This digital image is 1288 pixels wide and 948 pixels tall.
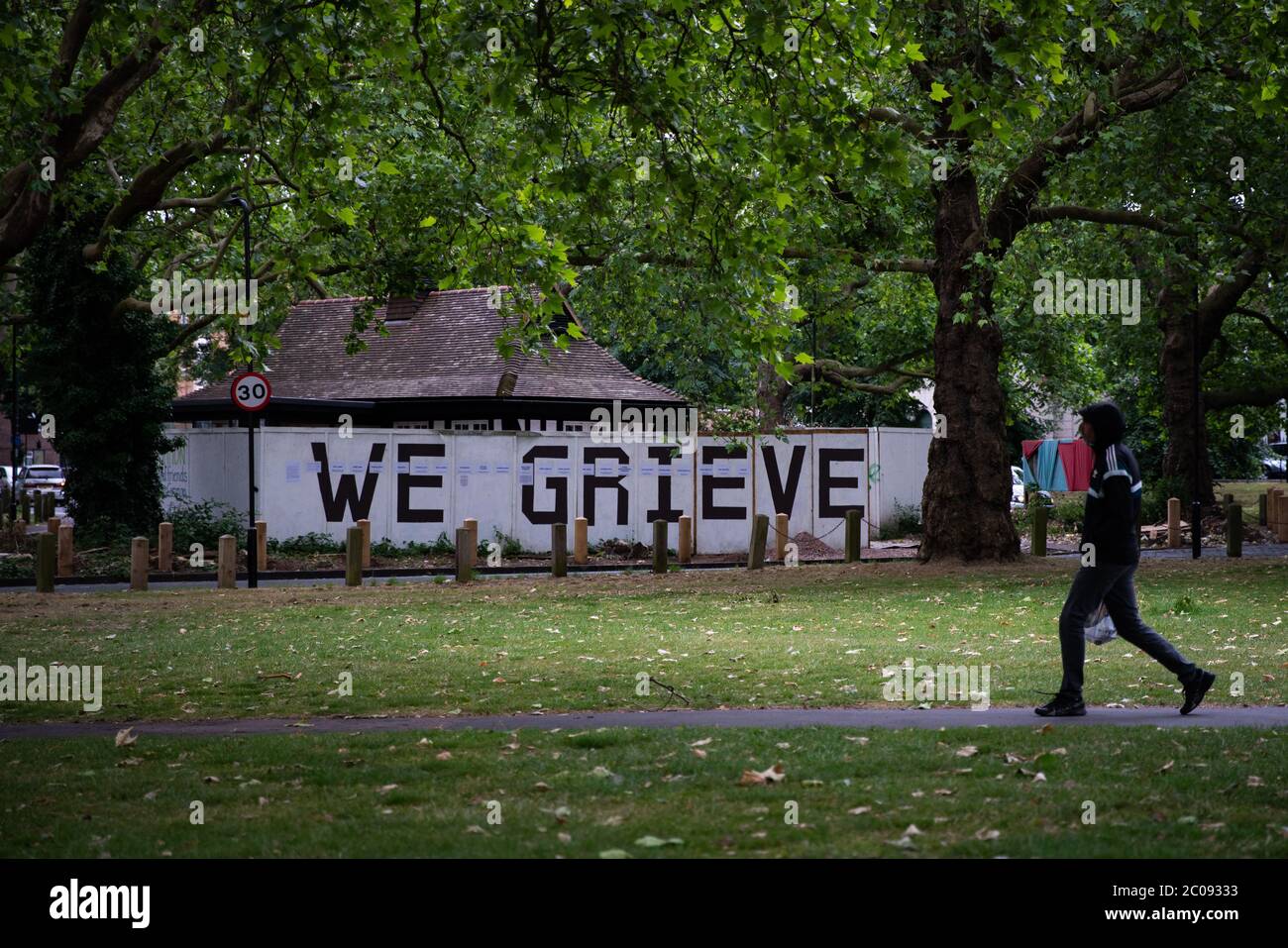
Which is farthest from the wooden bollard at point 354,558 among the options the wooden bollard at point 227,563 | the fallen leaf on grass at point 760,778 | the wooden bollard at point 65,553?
the fallen leaf on grass at point 760,778

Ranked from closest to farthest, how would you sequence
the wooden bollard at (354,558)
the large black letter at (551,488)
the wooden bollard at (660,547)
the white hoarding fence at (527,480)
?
1. the wooden bollard at (354,558)
2. the wooden bollard at (660,547)
3. the white hoarding fence at (527,480)
4. the large black letter at (551,488)

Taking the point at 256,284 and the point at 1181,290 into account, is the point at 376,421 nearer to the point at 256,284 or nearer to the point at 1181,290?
the point at 256,284

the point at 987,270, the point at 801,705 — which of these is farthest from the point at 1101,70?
the point at 801,705

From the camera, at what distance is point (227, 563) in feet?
74.6

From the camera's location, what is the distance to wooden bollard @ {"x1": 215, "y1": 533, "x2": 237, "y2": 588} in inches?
893

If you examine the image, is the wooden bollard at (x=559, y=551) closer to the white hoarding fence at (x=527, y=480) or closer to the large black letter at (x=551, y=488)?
the white hoarding fence at (x=527, y=480)

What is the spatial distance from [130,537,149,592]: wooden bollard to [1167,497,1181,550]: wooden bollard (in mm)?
20810

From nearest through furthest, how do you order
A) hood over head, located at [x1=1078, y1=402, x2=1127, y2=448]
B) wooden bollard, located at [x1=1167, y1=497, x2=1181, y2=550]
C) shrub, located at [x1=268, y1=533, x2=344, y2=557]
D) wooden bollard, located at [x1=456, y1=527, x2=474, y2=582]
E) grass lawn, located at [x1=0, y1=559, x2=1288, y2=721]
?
hood over head, located at [x1=1078, y1=402, x2=1127, y2=448] → grass lawn, located at [x1=0, y1=559, x2=1288, y2=721] → wooden bollard, located at [x1=456, y1=527, x2=474, y2=582] → shrub, located at [x1=268, y1=533, x2=344, y2=557] → wooden bollard, located at [x1=1167, y1=497, x2=1181, y2=550]

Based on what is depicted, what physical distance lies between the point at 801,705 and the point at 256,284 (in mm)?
20633

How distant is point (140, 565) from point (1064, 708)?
16.7 metres

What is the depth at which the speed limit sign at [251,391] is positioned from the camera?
23.0 metres

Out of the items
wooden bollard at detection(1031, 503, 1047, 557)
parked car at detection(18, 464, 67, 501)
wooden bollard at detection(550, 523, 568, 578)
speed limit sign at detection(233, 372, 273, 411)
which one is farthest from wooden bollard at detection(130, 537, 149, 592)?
parked car at detection(18, 464, 67, 501)

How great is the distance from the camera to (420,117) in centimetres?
2123

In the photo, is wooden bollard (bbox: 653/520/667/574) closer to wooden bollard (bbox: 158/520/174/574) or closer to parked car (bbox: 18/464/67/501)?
wooden bollard (bbox: 158/520/174/574)
